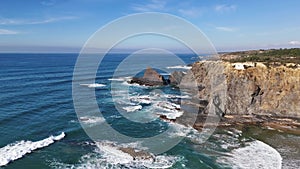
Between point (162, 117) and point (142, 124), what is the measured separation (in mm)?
3693

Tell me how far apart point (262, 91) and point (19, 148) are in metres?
31.5

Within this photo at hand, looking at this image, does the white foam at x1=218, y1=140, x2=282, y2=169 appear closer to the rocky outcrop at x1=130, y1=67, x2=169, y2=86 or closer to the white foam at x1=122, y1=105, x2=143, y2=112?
the white foam at x1=122, y1=105, x2=143, y2=112

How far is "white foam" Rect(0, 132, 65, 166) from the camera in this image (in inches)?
880

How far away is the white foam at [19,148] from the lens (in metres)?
22.3

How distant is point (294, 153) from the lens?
25.2 metres

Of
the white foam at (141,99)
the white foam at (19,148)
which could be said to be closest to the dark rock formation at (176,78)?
the white foam at (141,99)

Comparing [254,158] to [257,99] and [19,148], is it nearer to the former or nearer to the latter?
[257,99]

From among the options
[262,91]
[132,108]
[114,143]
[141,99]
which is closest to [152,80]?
[141,99]

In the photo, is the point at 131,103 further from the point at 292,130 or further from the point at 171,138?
the point at 292,130

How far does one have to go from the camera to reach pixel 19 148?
24.4 meters

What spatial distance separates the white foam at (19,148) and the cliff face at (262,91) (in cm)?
2192

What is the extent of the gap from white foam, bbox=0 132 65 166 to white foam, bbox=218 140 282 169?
16333mm

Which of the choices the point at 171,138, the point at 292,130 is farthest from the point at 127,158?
the point at 292,130

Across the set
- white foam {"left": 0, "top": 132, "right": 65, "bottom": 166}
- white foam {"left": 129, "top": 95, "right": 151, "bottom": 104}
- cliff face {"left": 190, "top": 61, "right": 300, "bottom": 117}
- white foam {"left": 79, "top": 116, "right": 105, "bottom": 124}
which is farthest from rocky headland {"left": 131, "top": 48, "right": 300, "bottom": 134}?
white foam {"left": 0, "top": 132, "right": 65, "bottom": 166}
